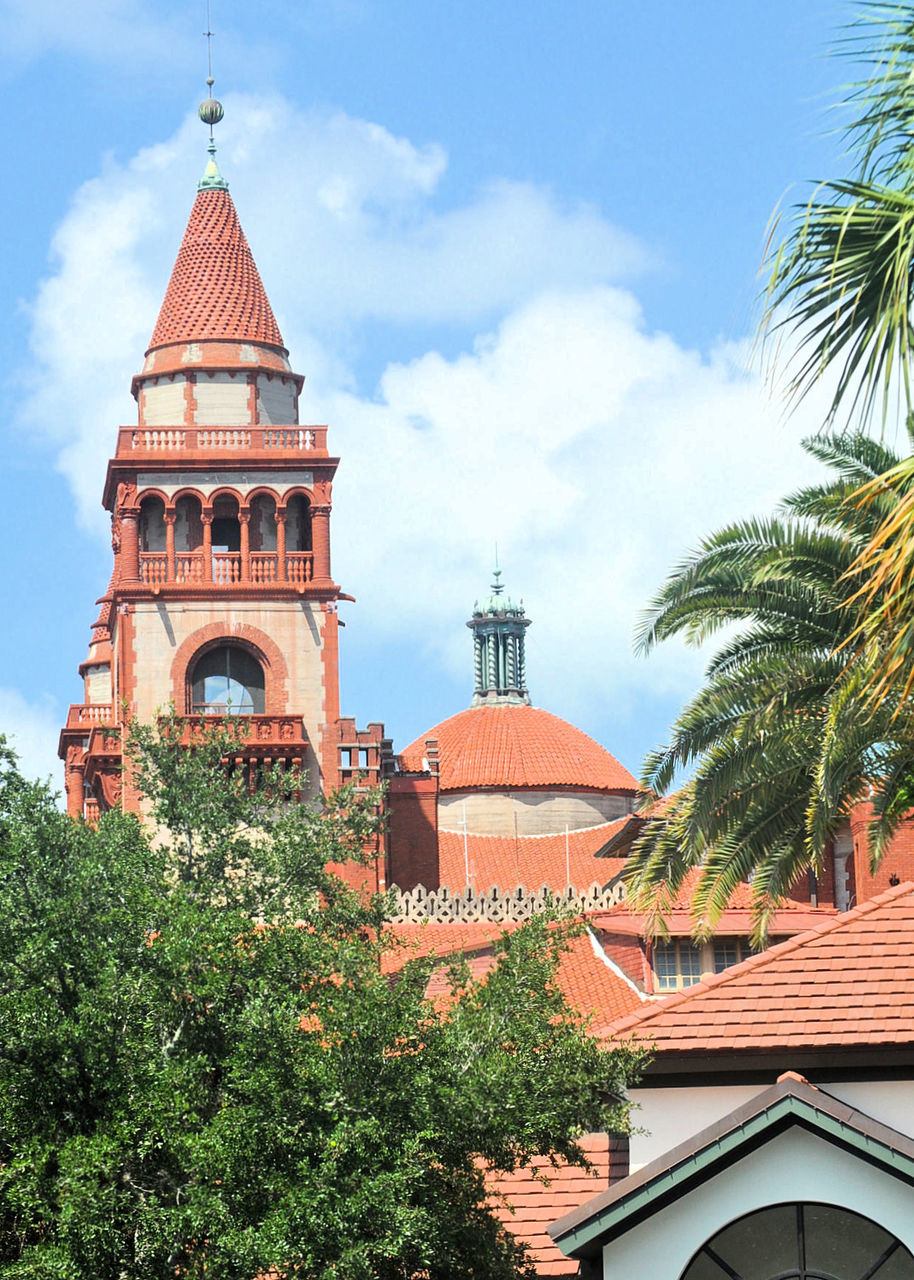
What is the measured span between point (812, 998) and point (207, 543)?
1557 inches

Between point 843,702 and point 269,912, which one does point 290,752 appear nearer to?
point 269,912

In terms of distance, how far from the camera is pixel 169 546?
58156mm

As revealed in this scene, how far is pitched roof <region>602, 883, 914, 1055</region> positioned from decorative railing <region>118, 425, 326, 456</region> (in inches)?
1531

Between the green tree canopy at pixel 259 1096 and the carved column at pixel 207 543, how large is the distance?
35300mm

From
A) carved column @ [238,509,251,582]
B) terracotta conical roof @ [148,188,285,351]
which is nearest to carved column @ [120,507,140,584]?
carved column @ [238,509,251,582]

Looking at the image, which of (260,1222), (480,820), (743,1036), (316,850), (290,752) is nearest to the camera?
(260,1222)

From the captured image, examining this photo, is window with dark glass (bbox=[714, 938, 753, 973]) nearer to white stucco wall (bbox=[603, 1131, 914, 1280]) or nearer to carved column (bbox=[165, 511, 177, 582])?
carved column (bbox=[165, 511, 177, 582])

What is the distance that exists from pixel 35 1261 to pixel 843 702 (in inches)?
330

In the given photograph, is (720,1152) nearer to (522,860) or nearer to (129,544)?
(129,544)

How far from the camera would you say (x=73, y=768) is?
2472 inches

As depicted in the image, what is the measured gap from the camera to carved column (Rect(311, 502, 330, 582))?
58.2m

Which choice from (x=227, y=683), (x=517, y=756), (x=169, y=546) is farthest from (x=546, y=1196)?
(x=517, y=756)

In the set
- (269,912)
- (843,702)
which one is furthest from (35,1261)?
(843,702)

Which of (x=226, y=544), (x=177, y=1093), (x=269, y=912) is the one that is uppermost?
(x=226, y=544)
